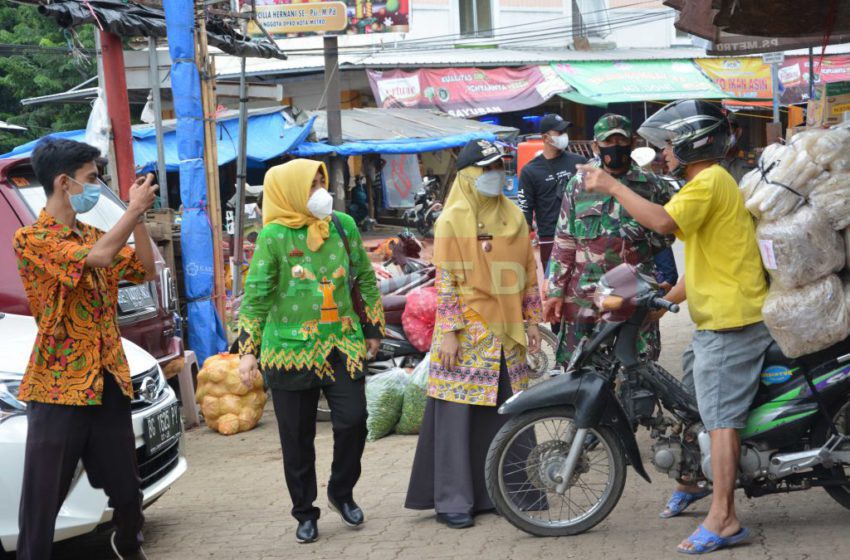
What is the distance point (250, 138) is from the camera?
19375mm

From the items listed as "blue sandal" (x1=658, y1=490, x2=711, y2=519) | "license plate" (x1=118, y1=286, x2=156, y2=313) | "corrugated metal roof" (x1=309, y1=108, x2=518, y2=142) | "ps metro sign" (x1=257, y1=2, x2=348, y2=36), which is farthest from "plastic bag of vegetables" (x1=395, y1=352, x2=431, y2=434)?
"corrugated metal roof" (x1=309, y1=108, x2=518, y2=142)

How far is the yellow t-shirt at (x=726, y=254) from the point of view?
4.28m

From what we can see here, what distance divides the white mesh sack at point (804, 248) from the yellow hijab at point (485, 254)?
135 centimetres

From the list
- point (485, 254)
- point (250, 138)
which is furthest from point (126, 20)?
point (250, 138)

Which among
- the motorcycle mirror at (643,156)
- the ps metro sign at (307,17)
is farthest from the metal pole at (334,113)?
the motorcycle mirror at (643,156)

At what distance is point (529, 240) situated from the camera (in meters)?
5.26

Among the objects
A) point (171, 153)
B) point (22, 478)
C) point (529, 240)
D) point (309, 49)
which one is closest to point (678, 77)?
point (309, 49)

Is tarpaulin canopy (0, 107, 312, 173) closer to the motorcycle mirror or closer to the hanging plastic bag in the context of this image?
the hanging plastic bag

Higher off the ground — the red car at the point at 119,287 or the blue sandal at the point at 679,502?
the red car at the point at 119,287

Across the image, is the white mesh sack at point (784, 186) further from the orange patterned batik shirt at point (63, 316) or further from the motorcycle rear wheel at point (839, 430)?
the orange patterned batik shirt at point (63, 316)

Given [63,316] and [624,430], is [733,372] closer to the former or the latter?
[624,430]

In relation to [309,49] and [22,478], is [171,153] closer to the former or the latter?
[309,49]

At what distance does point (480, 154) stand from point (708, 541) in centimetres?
204

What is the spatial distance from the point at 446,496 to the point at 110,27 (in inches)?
241
